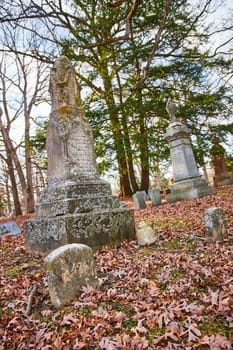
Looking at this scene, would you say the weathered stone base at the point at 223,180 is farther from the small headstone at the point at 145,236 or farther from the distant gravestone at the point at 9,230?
the distant gravestone at the point at 9,230

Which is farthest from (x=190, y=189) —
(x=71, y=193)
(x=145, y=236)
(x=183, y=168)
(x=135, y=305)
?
(x=135, y=305)

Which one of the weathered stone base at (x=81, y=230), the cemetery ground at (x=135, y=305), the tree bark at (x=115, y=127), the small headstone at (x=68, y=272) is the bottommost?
the cemetery ground at (x=135, y=305)

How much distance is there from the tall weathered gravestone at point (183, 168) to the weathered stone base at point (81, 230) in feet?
19.3

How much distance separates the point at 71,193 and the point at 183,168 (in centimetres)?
698

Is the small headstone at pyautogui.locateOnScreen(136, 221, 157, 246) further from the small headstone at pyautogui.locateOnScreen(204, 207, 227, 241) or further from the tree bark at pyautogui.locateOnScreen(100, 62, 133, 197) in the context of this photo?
the tree bark at pyautogui.locateOnScreen(100, 62, 133, 197)

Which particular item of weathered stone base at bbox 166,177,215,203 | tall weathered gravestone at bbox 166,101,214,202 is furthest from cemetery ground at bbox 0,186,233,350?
tall weathered gravestone at bbox 166,101,214,202

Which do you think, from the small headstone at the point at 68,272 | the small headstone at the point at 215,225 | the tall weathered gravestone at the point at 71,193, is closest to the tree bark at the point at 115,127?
the tall weathered gravestone at the point at 71,193

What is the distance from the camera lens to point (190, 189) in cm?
990

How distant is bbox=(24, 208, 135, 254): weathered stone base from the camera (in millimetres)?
4082

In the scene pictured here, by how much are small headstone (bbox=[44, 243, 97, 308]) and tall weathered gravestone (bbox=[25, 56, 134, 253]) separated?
1.25 meters

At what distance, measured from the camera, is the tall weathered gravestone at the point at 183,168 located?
32.7ft

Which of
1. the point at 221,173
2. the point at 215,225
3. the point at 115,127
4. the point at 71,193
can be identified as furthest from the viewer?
the point at 221,173

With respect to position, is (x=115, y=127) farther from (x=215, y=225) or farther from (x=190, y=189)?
(x=215, y=225)

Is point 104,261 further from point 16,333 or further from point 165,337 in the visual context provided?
point 165,337
